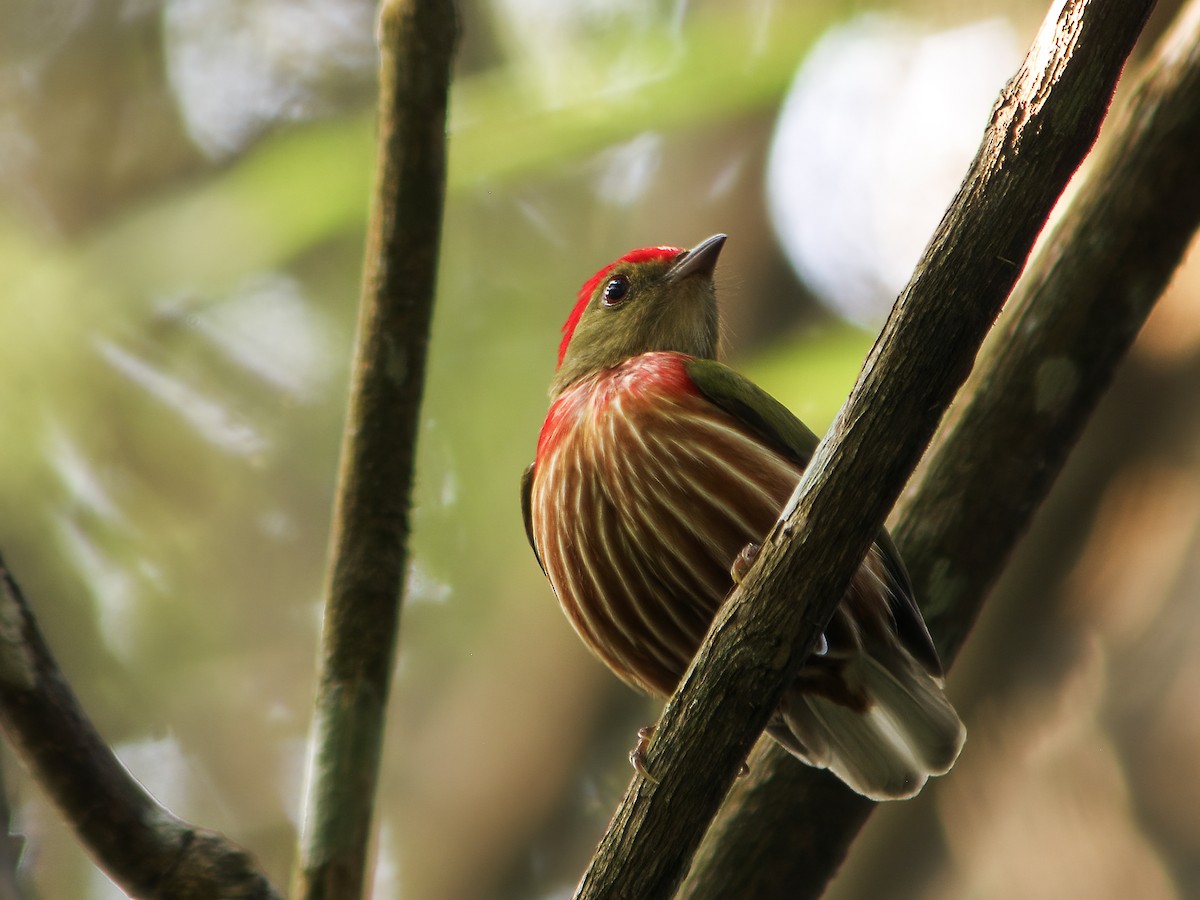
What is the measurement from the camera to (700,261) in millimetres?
3611

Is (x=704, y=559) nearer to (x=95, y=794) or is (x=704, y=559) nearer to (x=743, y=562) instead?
(x=743, y=562)

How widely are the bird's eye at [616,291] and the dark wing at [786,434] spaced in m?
0.73

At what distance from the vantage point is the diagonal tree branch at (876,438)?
6.06 ft

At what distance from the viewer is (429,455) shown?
15.2 feet

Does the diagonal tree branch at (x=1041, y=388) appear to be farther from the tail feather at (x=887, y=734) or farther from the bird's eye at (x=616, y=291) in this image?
the bird's eye at (x=616, y=291)

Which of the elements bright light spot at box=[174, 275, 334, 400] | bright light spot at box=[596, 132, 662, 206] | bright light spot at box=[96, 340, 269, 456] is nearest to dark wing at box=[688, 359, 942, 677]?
bright light spot at box=[596, 132, 662, 206]

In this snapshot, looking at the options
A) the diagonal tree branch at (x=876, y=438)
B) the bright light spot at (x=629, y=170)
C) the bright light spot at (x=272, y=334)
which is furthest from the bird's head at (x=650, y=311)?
the diagonal tree branch at (x=876, y=438)

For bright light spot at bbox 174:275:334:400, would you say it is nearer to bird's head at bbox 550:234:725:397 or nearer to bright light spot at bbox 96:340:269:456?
bright light spot at bbox 96:340:269:456

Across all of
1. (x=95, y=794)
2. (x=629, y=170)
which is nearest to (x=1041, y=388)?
(x=95, y=794)

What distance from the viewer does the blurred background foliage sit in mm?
3990

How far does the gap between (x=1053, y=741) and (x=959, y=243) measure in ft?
8.36

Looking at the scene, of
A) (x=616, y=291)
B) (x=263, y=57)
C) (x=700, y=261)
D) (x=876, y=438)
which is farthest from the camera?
(x=263, y=57)

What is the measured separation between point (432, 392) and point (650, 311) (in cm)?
139

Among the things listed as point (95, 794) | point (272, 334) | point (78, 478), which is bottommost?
point (95, 794)
